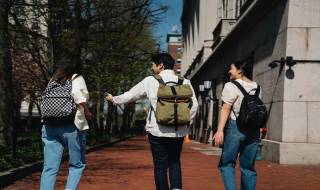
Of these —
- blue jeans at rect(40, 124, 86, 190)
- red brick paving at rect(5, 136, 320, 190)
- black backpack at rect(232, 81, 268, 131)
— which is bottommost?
red brick paving at rect(5, 136, 320, 190)

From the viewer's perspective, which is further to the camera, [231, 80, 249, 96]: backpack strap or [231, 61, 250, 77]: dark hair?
[231, 61, 250, 77]: dark hair

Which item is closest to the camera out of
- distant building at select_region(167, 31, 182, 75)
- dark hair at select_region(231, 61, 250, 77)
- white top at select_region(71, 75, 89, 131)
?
white top at select_region(71, 75, 89, 131)

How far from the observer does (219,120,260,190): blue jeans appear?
5.48 m

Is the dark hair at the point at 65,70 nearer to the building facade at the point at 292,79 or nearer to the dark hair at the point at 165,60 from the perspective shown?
the dark hair at the point at 165,60

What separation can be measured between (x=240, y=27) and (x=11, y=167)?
12309mm

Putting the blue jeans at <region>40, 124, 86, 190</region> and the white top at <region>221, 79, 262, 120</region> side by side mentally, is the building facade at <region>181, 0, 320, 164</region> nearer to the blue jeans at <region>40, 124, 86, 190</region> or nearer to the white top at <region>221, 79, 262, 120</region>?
the white top at <region>221, 79, 262, 120</region>

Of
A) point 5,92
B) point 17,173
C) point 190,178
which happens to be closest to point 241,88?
point 190,178

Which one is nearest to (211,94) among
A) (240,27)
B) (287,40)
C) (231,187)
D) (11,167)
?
(240,27)

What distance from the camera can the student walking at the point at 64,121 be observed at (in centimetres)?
555

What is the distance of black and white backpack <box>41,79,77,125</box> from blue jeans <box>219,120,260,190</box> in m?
1.69

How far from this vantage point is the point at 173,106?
537cm

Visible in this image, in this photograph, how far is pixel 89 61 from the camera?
58.3 ft

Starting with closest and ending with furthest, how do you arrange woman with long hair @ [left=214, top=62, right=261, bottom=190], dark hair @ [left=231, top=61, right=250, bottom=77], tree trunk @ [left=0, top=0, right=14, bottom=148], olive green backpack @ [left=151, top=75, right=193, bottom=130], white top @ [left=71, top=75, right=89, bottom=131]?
olive green backpack @ [left=151, top=75, right=193, bottom=130]
woman with long hair @ [left=214, top=62, right=261, bottom=190]
white top @ [left=71, top=75, right=89, bottom=131]
dark hair @ [left=231, top=61, right=250, bottom=77]
tree trunk @ [left=0, top=0, right=14, bottom=148]

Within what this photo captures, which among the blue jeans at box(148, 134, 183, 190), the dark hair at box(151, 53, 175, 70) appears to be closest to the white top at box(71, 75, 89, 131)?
the blue jeans at box(148, 134, 183, 190)
